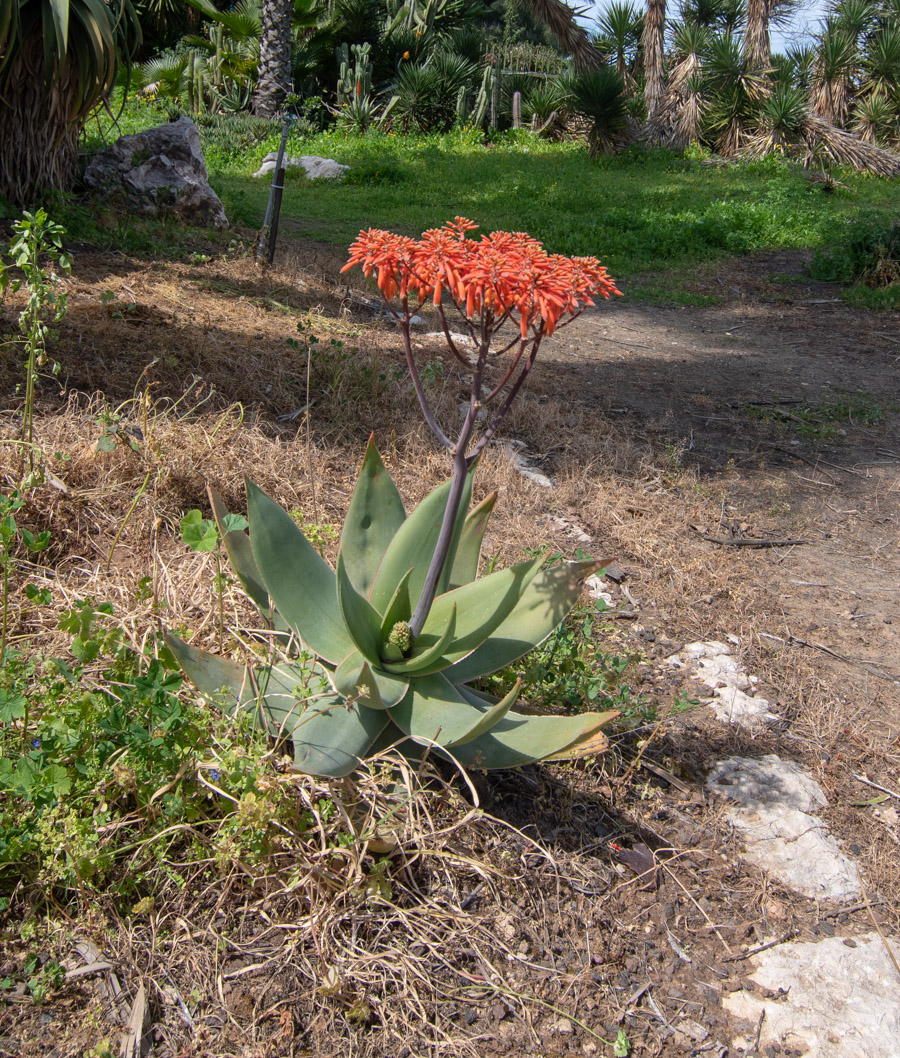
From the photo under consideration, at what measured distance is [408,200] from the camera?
38.6ft

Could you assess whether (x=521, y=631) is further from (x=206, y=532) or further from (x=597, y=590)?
(x=597, y=590)

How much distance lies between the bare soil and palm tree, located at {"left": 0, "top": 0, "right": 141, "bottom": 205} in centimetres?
111

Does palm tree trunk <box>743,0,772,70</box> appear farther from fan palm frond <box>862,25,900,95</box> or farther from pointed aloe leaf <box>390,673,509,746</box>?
pointed aloe leaf <box>390,673,509,746</box>

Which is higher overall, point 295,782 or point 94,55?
point 94,55

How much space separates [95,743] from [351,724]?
0.56 meters

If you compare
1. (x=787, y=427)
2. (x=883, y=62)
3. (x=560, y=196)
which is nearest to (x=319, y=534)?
(x=787, y=427)

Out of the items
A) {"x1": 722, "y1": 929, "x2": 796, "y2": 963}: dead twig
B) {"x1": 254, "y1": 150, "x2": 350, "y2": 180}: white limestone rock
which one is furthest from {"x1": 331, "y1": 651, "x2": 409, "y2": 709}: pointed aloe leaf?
{"x1": 254, "y1": 150, "x2": 350, "y2": 180}: white limestone rock

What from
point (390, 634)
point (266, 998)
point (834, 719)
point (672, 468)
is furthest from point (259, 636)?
point (672, 468)

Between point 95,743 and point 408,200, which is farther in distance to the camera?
point 408,200

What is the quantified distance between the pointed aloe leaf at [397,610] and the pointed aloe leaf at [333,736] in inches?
7.5

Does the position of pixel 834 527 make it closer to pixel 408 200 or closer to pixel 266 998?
pixel 266 998

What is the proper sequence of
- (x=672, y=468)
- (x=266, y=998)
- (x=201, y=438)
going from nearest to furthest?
(x=266, y=998)
(x=201, y=438)
(x=672, y=468)

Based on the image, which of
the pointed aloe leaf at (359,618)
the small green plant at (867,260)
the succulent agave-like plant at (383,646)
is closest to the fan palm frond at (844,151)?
the small green plant at (867,260)

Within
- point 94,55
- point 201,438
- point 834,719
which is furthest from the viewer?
point 94,55
